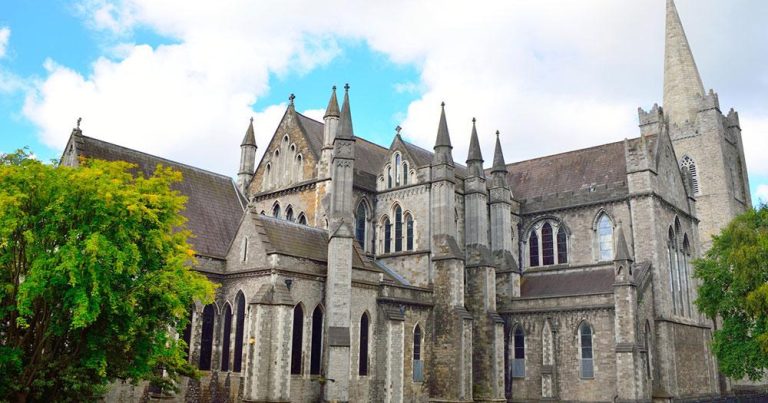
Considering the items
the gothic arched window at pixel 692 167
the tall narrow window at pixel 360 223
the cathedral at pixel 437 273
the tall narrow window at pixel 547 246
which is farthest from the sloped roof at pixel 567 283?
the gothic arched window at pixel 692 167

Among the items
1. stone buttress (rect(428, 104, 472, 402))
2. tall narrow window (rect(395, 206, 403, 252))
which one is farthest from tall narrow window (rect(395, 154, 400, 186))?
stone buttress (rect(428, 104, 472, 402))

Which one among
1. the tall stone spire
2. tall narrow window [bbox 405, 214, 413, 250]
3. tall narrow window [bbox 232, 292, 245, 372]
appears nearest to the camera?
tall narrow window [bbox 232, 292, 245, 372]

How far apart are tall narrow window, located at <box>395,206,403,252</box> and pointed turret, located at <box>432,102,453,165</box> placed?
145 inches

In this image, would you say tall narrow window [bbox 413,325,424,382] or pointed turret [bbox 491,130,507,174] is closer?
tall narrow window [bbox 413,325,424,382]

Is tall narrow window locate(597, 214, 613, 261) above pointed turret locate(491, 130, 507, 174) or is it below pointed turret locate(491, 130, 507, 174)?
below

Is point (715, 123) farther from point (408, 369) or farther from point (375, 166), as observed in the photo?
point (408, 369)

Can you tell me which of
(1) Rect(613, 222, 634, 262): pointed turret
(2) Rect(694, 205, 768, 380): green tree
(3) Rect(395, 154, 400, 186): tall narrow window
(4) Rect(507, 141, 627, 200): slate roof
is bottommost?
(2) Rect(694, 205, 768, 380): green tree

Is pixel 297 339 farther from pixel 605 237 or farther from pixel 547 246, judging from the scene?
pixel 605 237

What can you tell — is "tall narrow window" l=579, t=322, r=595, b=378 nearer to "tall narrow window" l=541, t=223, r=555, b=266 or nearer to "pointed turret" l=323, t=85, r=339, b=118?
"tall narrow window" l=541, t=223, r=555, b=266

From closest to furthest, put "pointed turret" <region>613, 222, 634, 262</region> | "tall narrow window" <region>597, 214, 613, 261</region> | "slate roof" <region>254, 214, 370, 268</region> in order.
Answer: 1. "slate roof" <region>254, 214, 370, 268</region>
2. "pointed turret" <region>613, 222, 634, 262</region>
3. "tall narrow window" <region>597, 214, 613, 261</region>

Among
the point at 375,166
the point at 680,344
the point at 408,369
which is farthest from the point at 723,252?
the point at 375,166

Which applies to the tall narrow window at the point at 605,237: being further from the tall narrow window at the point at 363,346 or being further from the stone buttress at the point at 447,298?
the tall narrow window at the point at 363,346

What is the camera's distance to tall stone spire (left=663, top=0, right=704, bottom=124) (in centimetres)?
6506

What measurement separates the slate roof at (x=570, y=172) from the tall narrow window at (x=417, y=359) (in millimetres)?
16933
